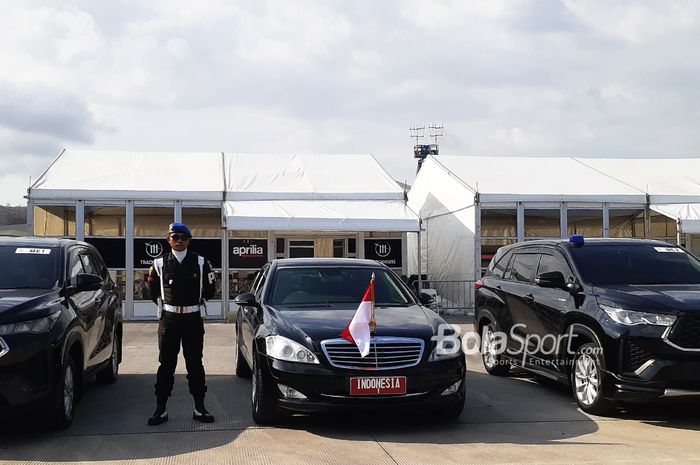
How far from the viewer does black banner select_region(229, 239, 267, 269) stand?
63.8ft

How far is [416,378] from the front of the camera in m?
6.47

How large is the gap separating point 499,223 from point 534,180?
75.2 inches

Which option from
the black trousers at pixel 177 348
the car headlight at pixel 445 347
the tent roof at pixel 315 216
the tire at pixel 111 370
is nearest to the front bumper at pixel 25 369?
the black trousers at pixel 177 348

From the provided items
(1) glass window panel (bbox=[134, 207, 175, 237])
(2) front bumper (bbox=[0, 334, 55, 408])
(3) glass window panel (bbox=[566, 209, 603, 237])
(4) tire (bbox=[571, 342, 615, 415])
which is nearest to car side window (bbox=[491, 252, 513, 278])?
(4) tire (bbox=[571, 342, 615, 415])

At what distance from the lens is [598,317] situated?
7.32 metres

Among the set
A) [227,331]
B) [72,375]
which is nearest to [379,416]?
[72,375]

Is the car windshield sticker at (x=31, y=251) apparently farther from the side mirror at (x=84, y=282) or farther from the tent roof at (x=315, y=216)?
the tent roof at (x=315, y=216)

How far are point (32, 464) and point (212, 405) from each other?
8.14 feet

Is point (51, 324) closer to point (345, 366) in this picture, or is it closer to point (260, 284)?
point (345, 366)

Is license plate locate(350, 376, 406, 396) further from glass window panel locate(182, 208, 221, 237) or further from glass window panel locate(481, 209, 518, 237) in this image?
glass window panel locate(481, 209, 518, 237)

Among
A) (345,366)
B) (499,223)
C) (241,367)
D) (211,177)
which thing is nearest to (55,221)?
(211,177)

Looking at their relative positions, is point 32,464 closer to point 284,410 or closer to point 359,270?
point 284,410

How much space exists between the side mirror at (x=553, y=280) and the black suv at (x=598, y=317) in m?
0.01

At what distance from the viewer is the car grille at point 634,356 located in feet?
22.3
